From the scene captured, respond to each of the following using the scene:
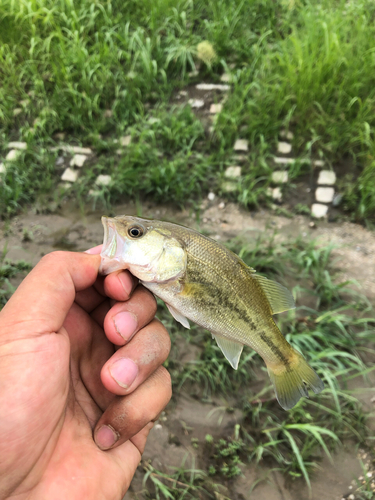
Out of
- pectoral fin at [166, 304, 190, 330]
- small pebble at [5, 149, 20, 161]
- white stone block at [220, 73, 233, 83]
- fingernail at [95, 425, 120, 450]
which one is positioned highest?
white stone block at [220, 73, 233, 83]

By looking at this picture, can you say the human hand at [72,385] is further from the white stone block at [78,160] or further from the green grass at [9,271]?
the white stone block at [78,160]

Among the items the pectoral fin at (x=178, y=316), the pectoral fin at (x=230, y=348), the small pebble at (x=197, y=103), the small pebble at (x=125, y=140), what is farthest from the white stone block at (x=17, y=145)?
the pectoral fin at (x=230, y=348)

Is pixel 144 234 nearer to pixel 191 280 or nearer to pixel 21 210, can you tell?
pixel 191 280

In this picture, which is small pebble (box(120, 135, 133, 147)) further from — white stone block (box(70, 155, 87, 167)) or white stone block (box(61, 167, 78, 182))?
white stone block (box(61, 167, 78, 182))

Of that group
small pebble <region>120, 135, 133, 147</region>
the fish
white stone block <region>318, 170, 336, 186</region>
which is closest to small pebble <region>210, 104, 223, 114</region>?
small pebble <region>120, 135, 133, 147</region>

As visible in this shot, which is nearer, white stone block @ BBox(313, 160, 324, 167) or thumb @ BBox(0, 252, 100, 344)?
thumb @ BBox(0, 252, 100, 344)
